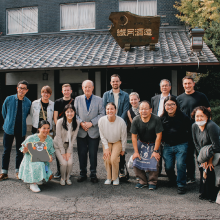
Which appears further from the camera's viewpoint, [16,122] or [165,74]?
[165,74]

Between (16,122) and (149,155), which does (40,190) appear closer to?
(16,122)

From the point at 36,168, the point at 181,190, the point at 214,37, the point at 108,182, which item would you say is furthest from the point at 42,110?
the point at 214,37

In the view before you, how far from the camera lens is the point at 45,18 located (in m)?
11.9

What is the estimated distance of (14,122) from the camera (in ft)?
14.3

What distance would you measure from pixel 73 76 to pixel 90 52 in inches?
59.1

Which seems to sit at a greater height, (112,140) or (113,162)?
(112,140)

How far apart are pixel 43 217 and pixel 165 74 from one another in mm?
7607

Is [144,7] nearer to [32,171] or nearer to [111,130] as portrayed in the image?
[111,130]

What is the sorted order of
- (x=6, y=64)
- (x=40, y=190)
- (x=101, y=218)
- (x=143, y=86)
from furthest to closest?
(x=143, y=86)
(x=6, y=64)
(x=40, y=190)
(x=101, y=218)

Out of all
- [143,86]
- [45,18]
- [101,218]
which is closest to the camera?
[101,218]

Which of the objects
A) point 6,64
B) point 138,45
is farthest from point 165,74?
point 6,64

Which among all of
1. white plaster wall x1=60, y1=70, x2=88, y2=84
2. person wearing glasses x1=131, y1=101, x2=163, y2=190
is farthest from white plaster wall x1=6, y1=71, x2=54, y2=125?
person wearing glasses x1=131, y1=101, x2=163, y2=190

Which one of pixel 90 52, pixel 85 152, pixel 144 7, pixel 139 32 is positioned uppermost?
pixel 144 7

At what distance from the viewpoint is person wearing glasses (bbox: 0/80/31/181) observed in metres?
4.34
